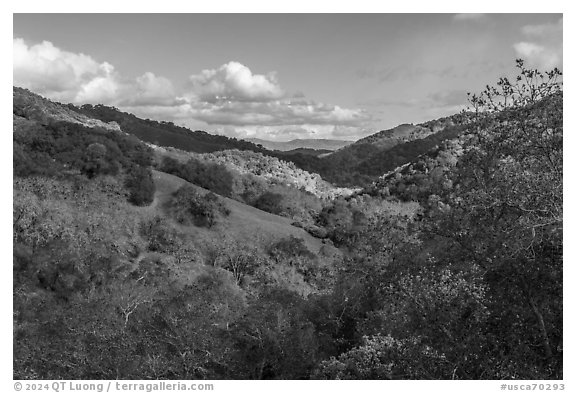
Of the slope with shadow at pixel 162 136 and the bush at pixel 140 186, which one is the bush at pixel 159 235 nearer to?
the bush at pixel 140 186

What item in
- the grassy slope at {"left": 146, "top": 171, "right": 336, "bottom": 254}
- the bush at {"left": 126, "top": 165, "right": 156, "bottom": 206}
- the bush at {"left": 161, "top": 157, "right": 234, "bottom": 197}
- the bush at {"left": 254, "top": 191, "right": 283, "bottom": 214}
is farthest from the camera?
the bush at {"left": 254, "top": 191, "right": 283, "bottom": 214}

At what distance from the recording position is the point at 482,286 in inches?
376

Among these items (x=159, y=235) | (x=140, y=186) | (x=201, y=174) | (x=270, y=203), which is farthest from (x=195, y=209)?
(x=270, y=203)

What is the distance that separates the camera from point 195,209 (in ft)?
205

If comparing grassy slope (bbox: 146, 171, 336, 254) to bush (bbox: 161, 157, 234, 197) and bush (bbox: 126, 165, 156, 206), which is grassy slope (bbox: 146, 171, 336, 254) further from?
bush (bbox: 161, 157, 234, 197)

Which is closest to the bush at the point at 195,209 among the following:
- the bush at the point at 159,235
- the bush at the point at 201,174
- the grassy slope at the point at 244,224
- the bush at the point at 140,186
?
the grassy slope at the point at 244,224

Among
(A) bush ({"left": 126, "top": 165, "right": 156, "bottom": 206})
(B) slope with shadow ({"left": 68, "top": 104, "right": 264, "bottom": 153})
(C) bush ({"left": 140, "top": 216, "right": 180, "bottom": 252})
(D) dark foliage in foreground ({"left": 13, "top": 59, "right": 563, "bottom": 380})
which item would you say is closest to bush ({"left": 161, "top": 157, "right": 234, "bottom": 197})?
(A) bush ({"left": 126, "top": 165, "right": 156, "bottom": 206})

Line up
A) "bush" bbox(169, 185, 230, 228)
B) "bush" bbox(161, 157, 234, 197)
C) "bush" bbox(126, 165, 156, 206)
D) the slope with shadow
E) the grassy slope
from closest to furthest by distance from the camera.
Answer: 1. "bush" bbox(126, 165, 156, 206)
2. the grassy slope
3. "bush" bbox(169, 185, 230, 228)
4. "bush" bbox(161, 157, 234, 197)
5. the slope with shadow

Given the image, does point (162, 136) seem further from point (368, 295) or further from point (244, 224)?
point (368, 295)

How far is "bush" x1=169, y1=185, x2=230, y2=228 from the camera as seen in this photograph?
61403 millimetres

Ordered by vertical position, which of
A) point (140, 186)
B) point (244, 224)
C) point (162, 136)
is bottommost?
point (244, 224)

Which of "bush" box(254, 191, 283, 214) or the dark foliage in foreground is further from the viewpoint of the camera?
"bush" box(254, 191, 283, 214)

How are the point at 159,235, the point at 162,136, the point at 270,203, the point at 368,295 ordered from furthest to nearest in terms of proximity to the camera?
the point at 162,136 → the point at 270,203 → the point at 159,235 → the point at 368,295
